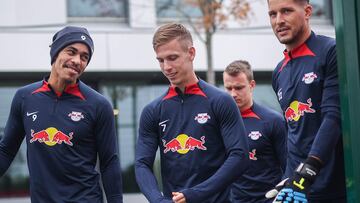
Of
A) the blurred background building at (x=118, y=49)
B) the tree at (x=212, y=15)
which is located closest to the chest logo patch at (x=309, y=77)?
the tree at (x=212, y=15)

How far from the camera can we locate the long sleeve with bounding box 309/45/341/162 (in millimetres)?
4469

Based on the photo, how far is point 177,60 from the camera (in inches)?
221

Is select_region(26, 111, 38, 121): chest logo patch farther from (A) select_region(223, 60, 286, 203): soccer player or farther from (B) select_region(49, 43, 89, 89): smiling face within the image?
(A) select_region(223, 60, 286, 203): soccer player

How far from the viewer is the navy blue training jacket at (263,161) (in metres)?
7.62

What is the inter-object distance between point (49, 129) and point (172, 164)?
1.08 metres

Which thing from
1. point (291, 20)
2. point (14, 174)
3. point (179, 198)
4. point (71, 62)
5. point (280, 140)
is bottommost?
point (14, 174)

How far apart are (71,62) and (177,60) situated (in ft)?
3.10

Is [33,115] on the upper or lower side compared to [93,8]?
upper

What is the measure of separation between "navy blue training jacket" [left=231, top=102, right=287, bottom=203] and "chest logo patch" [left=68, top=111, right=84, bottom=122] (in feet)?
6.62

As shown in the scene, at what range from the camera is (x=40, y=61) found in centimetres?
2092

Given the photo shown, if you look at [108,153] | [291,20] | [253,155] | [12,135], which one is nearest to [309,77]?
[291,20]

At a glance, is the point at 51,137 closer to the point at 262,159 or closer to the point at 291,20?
the point at 291,20

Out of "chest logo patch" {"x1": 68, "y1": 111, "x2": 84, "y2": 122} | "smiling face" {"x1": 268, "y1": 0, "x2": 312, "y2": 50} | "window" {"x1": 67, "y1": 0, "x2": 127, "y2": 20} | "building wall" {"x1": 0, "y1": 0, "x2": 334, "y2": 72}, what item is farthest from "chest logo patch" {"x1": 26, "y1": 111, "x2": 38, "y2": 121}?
"window" {"x1": 67, "y1": 0, "x2": 127, "y2": 20}

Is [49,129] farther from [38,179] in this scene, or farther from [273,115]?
[273,115]
